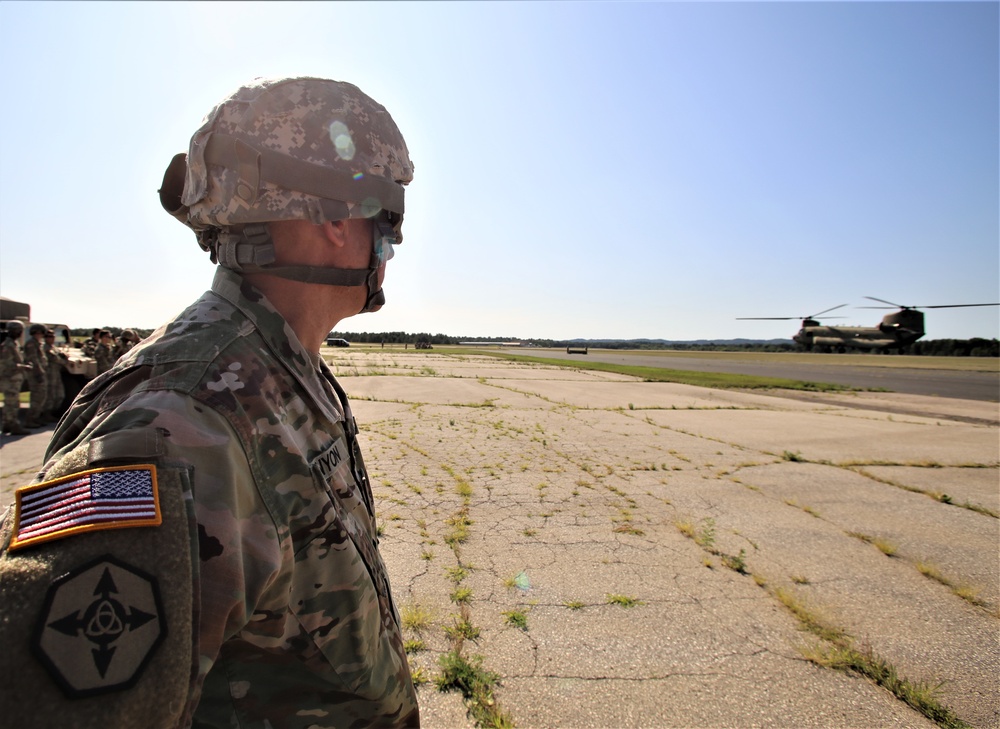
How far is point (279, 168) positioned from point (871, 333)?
224ft

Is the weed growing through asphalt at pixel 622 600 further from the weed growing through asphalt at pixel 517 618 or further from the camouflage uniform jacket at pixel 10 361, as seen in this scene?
the camouflage uniform jacket at pixel 10 361

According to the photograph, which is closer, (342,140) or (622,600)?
(342,140)

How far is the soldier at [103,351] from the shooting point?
13273 millimetres

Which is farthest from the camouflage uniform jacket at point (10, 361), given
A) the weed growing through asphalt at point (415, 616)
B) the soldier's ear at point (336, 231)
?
the soldier's ear at point (336, 231)

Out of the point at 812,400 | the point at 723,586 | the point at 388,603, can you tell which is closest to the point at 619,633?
the point at 723,586

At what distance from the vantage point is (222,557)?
3.22 feet

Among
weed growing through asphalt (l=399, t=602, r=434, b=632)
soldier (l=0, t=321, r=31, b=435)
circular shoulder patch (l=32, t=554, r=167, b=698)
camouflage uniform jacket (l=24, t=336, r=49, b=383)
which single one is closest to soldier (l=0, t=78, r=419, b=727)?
circular shoulder patch (l=32, t=554, r=167, b=698)

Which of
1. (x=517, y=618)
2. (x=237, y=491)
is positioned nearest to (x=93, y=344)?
(x=517, y=618)

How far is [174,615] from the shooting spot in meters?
0.87

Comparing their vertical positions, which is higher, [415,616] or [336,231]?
[336,231]

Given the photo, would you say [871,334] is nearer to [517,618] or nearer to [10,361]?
[517,618]

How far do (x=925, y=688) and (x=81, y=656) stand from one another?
3.88 meters

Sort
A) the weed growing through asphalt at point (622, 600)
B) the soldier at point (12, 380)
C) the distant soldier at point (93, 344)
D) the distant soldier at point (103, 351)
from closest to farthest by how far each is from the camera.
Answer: the weed growing through asphalt at point (622, 600)
the soldier at point (12, 380)
the distant soldier at point (103, 351)
the distant soldier at point (93, 344)

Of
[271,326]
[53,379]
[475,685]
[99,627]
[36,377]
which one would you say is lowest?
[475,685]
